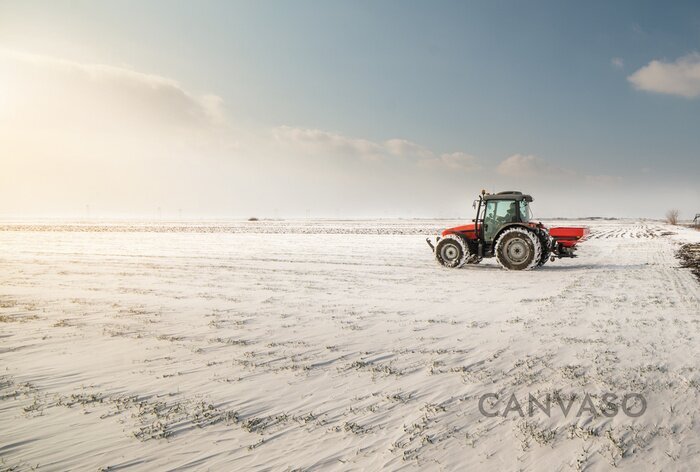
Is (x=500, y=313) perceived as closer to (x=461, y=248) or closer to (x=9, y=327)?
(x=461, y=248)

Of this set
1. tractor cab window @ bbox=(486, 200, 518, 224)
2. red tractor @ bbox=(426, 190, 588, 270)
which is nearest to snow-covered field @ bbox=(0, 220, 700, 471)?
red tractor @ bbox=(426, 190, 588, 270)

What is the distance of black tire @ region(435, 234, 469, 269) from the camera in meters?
12.0

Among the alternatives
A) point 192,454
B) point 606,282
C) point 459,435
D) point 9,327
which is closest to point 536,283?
point 606,282

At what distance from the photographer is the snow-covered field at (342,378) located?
262 centimetres

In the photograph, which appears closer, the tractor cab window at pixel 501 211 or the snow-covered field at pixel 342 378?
the snow-covered field at pixel 342 378

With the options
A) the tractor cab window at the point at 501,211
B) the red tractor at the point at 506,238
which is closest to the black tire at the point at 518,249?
the red tractor at the point at 506,238

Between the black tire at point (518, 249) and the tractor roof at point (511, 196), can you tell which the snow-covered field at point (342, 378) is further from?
the tractor roof at point (511, 196)

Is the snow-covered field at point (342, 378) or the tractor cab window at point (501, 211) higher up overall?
the tractor cab window at point (501, 211)

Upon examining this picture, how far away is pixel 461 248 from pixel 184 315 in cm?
848

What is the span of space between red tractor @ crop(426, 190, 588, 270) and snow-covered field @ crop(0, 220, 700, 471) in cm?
345

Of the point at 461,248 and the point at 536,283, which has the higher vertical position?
the point at 461,248

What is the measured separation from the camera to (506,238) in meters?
11.4

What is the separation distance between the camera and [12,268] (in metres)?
11.7

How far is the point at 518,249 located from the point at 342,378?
9173 millimetres
